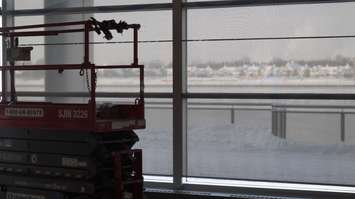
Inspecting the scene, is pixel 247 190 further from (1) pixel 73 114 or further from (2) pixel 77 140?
(1) pixel 73 114

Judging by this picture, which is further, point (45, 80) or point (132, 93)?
point (45, 80)

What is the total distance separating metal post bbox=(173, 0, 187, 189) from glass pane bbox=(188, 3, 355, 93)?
11cm

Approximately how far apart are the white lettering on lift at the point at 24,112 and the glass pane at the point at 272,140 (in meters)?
2.54

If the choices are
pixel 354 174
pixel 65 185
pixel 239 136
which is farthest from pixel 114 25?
pixel 354 174

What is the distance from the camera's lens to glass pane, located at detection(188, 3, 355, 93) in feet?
29.0

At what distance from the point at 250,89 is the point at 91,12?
289 cm

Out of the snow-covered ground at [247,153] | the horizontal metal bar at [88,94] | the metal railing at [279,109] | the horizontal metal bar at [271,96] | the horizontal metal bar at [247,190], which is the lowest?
the horizontal metal bar at [247,190]

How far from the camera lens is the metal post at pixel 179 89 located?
9539 millimetres

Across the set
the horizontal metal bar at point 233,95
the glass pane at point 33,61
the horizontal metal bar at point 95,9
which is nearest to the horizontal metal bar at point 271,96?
the horizontal metal bar at point 233,95

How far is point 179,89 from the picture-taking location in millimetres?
9547

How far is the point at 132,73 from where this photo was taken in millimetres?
10078

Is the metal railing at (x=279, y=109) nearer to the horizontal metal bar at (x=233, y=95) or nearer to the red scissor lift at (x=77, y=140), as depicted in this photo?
the horizontal metal bar at (x=233, y=95)

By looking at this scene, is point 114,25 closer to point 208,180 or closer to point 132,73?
point 132,73

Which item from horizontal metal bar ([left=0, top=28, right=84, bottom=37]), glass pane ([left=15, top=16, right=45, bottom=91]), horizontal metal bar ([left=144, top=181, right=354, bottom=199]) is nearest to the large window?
horizontal metal bar ([left=144, top=181, right=354, bottom=199])
